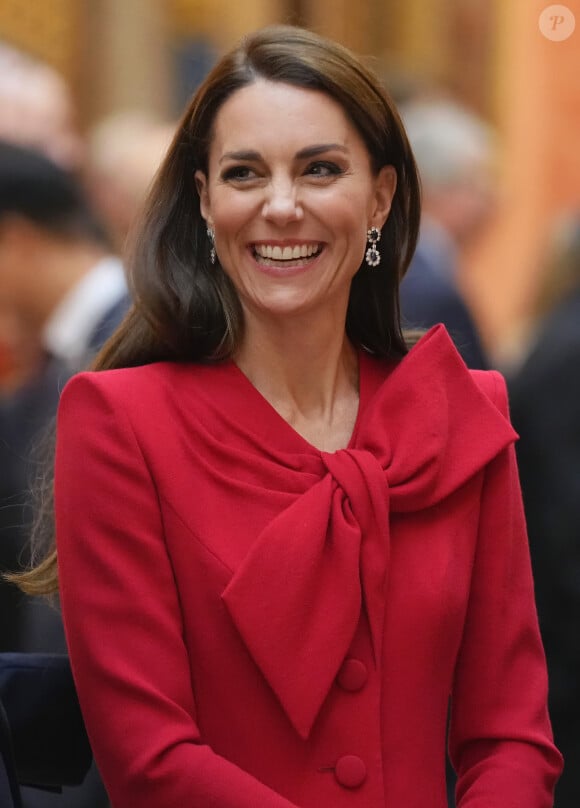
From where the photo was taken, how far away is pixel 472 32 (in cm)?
1147

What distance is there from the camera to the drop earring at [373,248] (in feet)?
10.1

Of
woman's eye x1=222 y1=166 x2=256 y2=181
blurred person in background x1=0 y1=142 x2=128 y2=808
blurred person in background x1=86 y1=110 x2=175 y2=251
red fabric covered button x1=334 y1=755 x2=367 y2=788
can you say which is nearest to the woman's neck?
woman's eye x1=222 y1=166 x2=256 y2=181

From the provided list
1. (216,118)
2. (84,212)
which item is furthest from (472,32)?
(216,118)

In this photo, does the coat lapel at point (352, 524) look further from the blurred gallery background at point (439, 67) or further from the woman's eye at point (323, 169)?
the blurred gallery background at point (439, 67)

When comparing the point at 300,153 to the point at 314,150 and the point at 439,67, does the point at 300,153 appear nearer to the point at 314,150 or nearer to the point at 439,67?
the point at 314,150

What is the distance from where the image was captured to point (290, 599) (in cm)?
279

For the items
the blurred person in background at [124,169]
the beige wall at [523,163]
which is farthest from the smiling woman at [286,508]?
the beige wall at [523,163]

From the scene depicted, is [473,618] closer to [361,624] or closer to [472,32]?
[361,624]

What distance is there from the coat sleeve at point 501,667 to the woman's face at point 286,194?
465mm

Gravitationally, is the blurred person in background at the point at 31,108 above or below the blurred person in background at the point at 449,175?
above

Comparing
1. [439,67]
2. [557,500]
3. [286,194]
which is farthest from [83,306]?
[439,67]

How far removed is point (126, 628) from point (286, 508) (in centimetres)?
33

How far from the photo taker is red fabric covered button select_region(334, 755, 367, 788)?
2805mm

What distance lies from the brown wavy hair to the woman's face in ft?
0.10
